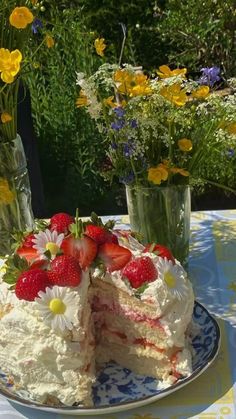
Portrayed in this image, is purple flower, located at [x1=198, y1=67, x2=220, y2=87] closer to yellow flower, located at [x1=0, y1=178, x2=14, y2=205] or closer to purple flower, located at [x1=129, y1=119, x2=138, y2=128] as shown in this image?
purple flower, located at [x1=129, y1=119, x2=138, y2=128]

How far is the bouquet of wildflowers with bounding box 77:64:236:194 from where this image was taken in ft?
3.91

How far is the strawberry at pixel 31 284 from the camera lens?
98 centimetres

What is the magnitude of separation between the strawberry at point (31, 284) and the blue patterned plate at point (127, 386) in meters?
0.15

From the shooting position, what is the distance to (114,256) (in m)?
1.07

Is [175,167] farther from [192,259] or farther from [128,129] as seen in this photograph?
[192,259]

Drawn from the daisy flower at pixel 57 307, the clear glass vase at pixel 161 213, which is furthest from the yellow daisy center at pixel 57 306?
the clear glass vase at pixel 161 213

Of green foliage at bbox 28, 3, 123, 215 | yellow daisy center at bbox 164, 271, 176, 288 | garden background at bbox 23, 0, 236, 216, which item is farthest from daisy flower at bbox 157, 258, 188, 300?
green foliage at bbox 28, 3, 123, 215

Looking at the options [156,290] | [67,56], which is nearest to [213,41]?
[67,56]

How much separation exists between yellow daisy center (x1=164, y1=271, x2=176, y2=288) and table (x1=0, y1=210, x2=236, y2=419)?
0.15 meters

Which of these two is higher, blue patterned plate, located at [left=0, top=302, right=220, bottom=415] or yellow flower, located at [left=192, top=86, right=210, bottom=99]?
yellow flower, located at [left=192, top=86, right=210, bottom=99]

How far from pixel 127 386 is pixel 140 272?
0.58 feet

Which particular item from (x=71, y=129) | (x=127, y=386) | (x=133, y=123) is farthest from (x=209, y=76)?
(x=71, y=129)

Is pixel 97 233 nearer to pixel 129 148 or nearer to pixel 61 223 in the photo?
pixel 61 223

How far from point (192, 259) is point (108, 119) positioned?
403 mm
